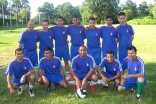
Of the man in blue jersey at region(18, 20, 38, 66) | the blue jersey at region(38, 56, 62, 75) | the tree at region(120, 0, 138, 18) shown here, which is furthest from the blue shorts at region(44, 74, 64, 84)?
Answer: the tree at region(120, 0, 138, 18)

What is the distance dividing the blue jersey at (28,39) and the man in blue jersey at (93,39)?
1623 millimetres

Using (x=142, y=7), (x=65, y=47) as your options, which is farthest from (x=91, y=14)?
(x=65, y=47)

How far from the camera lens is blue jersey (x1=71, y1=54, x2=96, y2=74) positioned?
6.28 meters

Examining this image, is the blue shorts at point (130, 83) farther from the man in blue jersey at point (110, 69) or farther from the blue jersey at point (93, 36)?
the blue jersey at point (93, 36)

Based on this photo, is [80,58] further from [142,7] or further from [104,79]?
[142,7]

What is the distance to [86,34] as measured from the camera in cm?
741

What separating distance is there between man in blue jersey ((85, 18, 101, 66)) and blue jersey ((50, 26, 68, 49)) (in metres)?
0.72

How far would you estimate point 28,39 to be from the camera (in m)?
7.18

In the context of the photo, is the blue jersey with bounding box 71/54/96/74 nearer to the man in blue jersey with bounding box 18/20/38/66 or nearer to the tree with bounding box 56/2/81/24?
the man in blue jersey with bounding box 18/20/38/66

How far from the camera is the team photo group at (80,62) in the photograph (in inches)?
227

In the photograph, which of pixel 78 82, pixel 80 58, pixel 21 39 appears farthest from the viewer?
pixel 21 39

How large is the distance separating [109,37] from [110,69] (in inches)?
51.1

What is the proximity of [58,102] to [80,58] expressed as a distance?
1.44m

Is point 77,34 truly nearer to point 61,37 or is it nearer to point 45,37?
point 61,37
